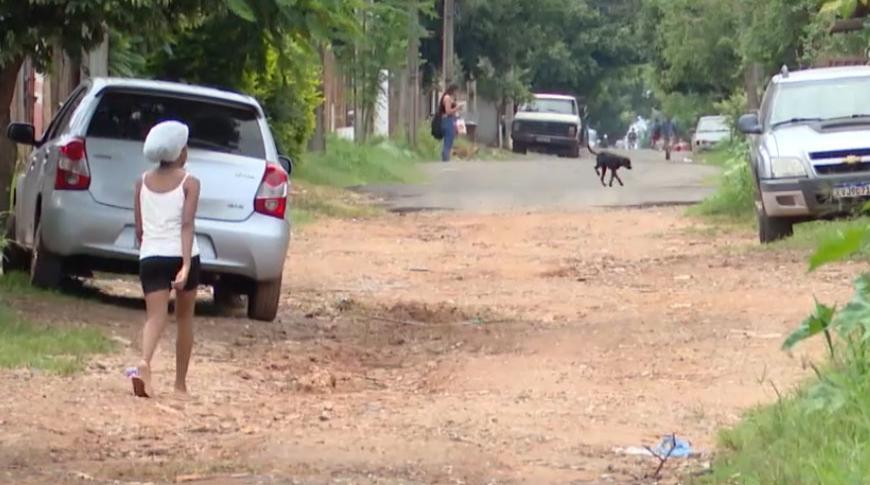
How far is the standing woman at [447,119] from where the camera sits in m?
40.4

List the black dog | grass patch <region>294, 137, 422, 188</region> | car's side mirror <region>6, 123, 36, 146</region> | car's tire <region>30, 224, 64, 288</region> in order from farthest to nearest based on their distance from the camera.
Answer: grass patch <region>294, 137, 422, 188</region> → the black dog → car's side mirror <region>6, 123, 36, 146</region> → car's tire <region>30, 224, 64, 288</region>

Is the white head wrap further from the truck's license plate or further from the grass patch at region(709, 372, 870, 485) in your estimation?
the truck's license plate

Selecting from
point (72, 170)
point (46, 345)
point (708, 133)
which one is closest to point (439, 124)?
point (708, 133)

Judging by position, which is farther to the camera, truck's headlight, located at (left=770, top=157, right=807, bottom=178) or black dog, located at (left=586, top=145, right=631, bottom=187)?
black dog, located at (left=586, top=145, right=631, bottom=187)

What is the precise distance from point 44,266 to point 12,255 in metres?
1.48

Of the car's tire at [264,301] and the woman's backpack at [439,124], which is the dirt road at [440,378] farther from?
the woman's backpack at [439,124]

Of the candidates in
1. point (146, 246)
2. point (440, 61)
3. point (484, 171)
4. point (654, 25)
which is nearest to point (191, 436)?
point (146, 246)

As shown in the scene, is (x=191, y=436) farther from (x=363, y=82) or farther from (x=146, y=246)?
(x=363, y=82)

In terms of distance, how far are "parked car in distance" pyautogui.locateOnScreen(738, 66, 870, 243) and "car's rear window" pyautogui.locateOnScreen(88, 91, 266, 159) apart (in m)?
6.27

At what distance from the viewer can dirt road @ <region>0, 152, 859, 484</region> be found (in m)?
7.39

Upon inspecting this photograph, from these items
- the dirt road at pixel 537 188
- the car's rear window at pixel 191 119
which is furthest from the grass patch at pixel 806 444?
the dirt road at pixel 537 188

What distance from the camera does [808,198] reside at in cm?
1686

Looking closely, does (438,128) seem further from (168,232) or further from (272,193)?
(168,232)

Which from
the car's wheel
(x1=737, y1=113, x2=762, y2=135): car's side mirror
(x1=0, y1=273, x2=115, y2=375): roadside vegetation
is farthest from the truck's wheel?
(x1=0, y1=273, x2=115, y2=375): roadside vegetation
